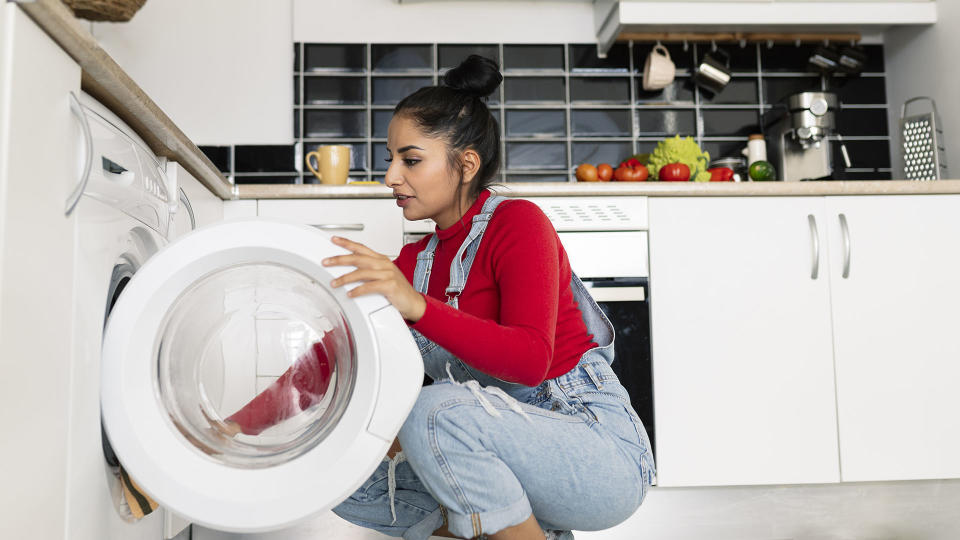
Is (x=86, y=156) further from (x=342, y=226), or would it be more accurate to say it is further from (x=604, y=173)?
(x=604, y=173)

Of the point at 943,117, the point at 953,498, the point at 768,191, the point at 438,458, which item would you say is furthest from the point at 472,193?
the point at 943,117

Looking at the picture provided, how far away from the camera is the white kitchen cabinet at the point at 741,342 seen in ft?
6.91

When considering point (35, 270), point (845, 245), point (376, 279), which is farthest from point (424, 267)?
point (845, 245)

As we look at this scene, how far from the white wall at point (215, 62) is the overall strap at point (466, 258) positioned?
1.57 meters

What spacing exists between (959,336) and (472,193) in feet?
5.22

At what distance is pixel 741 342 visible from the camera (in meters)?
2.15

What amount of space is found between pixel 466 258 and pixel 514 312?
0.73 feet

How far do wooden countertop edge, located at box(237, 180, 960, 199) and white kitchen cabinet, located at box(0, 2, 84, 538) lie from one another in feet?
3.80

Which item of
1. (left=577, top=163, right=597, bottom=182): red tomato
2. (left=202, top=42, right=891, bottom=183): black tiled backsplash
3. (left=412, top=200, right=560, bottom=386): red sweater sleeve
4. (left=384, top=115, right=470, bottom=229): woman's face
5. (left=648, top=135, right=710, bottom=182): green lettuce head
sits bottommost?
(left=412, top=200, right=560, bottom=386): red sweater sleeve

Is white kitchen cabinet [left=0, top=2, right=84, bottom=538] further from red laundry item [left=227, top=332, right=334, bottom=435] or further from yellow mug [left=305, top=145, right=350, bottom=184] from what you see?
yellow mug [left=305, top=145, right=350, bottom=184]

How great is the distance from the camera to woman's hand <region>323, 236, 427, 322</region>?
38.3 inches

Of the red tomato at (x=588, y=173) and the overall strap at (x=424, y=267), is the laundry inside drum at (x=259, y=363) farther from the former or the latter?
the red tomato at (x=588, y=173)

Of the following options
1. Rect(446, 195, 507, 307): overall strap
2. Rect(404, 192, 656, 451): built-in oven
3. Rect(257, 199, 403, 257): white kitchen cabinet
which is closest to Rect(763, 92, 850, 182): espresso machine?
Rect(404, 192, 656, 451): built-in oven

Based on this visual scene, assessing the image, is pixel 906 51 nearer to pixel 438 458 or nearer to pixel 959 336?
pixel 959 336
